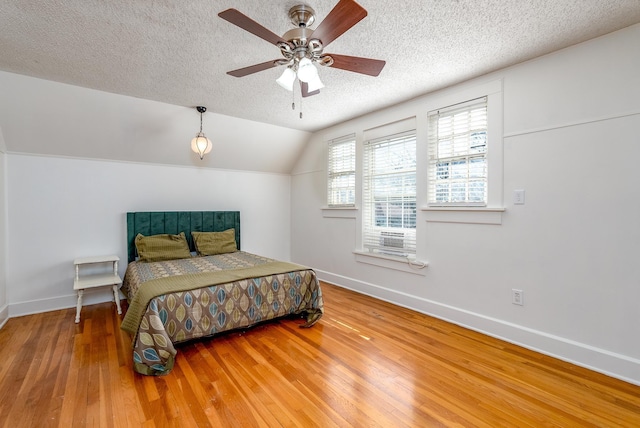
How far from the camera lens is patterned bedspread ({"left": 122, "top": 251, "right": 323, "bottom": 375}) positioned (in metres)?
2.19

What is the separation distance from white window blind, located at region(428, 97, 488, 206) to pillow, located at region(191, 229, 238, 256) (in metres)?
2.81

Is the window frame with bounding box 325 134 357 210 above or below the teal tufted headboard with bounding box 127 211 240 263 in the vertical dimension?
above

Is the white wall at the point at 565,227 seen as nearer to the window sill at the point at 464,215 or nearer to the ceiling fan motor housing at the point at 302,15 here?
the window sill at the point at 464,215

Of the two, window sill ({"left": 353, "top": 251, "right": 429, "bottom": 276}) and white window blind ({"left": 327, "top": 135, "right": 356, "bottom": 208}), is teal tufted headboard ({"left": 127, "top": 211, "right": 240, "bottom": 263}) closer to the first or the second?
white window blind ({"left": 327, "top": 135, "right": 356, "bottom": 208})

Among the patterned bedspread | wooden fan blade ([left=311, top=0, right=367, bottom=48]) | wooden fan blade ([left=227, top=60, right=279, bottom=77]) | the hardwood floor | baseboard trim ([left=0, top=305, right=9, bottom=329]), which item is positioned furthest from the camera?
baseboard trim ([left=0, top=305, right=9, bottom=329])

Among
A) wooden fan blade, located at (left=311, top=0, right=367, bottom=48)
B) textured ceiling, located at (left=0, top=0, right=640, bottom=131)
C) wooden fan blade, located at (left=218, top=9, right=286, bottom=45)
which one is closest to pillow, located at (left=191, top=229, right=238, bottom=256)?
textured ceiling, located at (left=0, top=0, right=640, bottom=131)

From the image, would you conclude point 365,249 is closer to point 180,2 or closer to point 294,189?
point 294,189

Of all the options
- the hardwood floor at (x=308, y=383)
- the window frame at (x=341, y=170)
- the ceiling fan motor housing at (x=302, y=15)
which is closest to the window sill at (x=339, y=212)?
the window frame at (x=341, y=170)

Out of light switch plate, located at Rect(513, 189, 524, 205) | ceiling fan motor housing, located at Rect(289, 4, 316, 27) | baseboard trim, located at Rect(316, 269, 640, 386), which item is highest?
ceiling fan motor housing, located at Rect(289, 4, 316, 27)

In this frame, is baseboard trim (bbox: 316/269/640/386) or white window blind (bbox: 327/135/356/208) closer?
baseboard trim (bbox: 316/269/640/386)

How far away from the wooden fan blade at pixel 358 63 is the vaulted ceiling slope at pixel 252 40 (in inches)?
11.9

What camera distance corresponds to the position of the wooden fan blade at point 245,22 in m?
1.44

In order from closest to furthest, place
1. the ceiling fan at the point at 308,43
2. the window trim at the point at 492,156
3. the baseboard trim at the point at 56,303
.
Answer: the ceiling fan at the point at 308,43
the window trim at the point at 492,156
the baseboard trim at the point at 56,303

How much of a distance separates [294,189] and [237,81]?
8.86 feet
